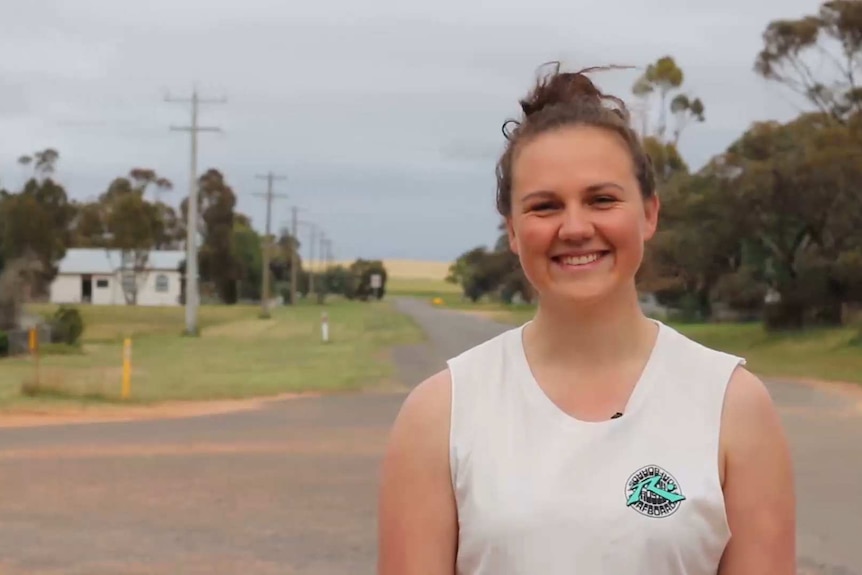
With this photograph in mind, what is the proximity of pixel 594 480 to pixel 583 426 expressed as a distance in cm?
10

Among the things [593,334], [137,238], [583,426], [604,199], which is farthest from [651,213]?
[137,238]

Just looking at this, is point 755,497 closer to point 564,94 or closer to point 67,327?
point 564,94

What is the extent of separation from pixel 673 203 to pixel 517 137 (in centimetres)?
3805

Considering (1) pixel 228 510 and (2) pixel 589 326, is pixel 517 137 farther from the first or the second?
(1) pixel 228 510

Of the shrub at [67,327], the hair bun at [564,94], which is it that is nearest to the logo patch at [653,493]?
the hair bun at [564,94]

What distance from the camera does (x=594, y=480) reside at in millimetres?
1986

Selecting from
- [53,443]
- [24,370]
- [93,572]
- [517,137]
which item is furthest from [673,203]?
[517,137]

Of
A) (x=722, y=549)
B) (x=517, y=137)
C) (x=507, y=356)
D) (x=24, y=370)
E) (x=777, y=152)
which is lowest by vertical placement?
(x=24, y=370)

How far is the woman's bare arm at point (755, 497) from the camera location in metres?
2.02

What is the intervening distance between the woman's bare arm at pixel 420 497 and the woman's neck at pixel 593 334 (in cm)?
20

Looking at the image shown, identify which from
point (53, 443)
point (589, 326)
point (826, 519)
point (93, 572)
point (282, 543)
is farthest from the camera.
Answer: point (53, 443)

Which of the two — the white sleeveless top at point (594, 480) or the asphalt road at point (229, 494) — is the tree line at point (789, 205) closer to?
the asphalt road at point (229, 494)

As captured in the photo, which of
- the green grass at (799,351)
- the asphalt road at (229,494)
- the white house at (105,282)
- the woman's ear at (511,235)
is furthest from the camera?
the white house at (105,282)

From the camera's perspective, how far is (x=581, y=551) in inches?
77.1
